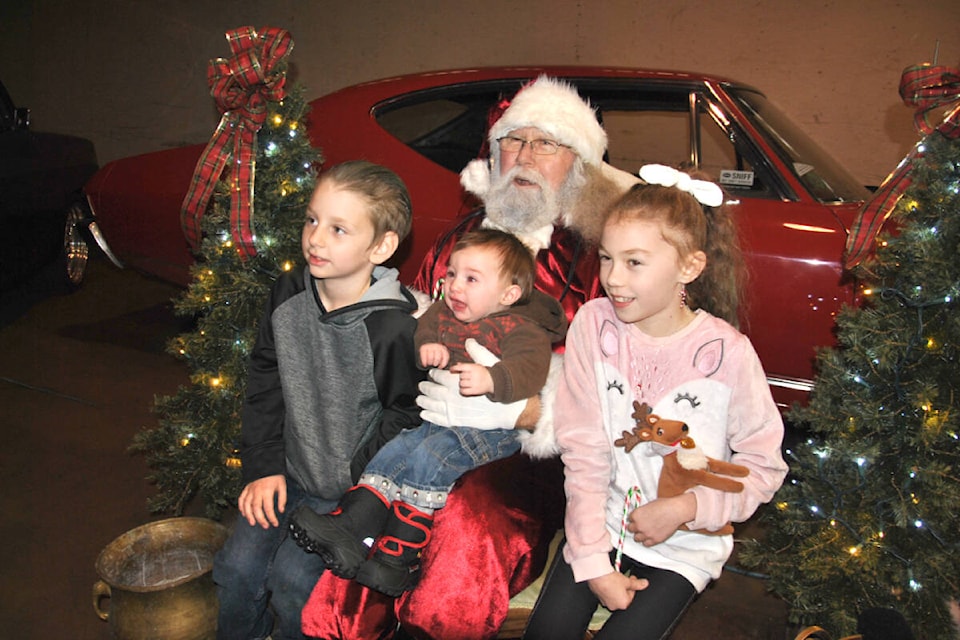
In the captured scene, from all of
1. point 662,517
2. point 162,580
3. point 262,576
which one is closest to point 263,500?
point 262,576

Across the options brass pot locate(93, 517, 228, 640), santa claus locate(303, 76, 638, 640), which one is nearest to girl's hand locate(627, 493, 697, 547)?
santa claus locate(303, 76, 638, 640)

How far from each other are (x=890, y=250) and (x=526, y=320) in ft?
3.44

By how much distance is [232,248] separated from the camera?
100 inches

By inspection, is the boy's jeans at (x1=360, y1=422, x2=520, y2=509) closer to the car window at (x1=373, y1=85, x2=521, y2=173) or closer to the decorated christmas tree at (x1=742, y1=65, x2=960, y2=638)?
the decorated christmas tree at (x1=742, y1=65, x2=960, y2=638)

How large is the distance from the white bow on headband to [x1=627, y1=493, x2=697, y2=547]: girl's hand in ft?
2.54

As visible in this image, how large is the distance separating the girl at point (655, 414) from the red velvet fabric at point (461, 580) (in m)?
0.12

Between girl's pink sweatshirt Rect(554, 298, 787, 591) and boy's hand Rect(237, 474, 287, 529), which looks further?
boy's hand Rect(237, 474, 287, 529)

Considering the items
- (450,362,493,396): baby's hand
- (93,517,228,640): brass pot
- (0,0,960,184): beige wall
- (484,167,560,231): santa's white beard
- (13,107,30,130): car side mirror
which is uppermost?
(0,0,960,184): beige wall

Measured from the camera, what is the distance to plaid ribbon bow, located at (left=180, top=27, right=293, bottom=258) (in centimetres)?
237

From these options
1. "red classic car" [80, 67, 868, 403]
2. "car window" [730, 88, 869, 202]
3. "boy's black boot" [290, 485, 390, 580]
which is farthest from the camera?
"car window" [730, 88, 869, 202]

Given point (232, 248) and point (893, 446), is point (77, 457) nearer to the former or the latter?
point (232, 248)

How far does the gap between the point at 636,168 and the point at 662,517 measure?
8.35ft

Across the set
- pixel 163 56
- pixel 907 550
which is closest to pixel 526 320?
pixel 907 550

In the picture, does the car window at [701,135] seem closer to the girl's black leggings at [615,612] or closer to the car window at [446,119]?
the car window at [446,119]
